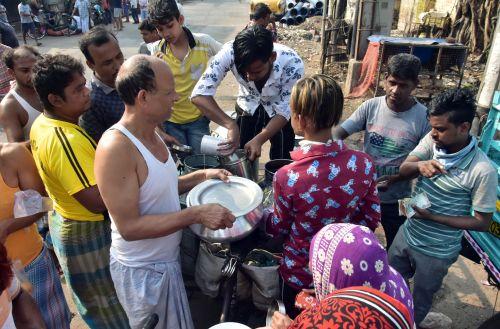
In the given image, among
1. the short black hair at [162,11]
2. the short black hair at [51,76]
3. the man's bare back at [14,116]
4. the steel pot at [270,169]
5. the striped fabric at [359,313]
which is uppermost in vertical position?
the short black hair at [162,11]

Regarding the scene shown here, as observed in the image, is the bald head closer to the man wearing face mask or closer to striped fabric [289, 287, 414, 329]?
striped fabric [289, 287, 414, 329]

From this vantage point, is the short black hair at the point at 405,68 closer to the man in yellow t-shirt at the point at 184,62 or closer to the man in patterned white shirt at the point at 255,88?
the man in patterned white shirt at the point at 255,88

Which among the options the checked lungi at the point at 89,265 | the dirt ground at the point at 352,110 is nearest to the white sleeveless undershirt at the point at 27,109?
the checked lungi at the point at 89,265

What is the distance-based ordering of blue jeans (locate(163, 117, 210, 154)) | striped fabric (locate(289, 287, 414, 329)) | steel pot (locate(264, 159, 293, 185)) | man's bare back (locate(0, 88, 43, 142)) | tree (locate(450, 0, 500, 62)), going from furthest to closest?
1. tree (locate(450, 0, 500, 62))
2. blue jeans (locate(163, 117, 210, 154))
3. man's bare back (locate(0, 88, 43, 142))
4. steel pot (locate(264, 159, 293, 185))
5. striped fabric (locate(289, 287, 414, 329))

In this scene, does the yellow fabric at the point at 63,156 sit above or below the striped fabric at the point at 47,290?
above

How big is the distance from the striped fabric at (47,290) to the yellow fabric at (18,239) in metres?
0.05

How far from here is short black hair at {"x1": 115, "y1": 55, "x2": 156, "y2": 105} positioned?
167 cm

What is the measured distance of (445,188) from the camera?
2096 millimetres

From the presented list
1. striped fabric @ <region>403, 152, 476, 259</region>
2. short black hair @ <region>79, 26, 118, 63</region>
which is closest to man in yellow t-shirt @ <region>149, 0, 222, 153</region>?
short black hair @ <region>79, 26, 118, 63</region>

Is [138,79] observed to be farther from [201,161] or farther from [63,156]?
[201,161]

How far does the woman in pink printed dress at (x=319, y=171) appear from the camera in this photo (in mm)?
1672

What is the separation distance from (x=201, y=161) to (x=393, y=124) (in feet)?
4.56

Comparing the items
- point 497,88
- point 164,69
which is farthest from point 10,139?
point 497,88

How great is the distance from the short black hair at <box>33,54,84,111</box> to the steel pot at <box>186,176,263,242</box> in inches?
35.1
